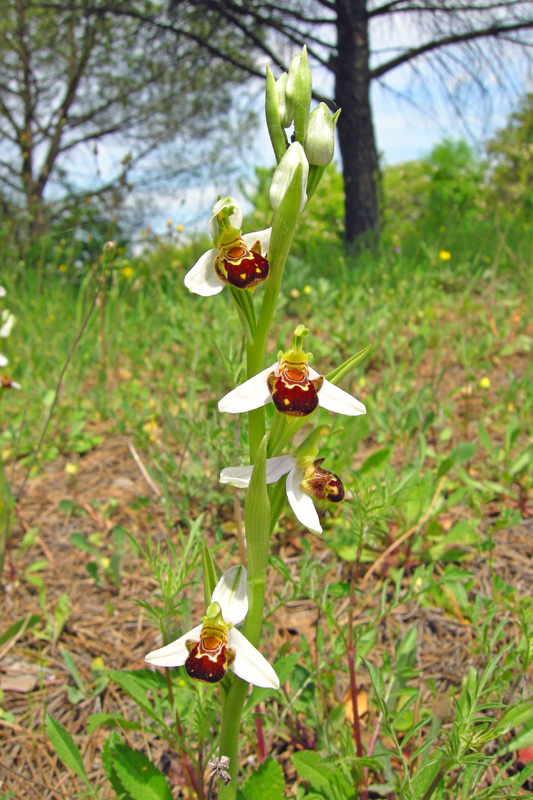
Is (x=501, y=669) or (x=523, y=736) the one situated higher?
(x=501, y=669)

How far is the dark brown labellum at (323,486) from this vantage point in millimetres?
902

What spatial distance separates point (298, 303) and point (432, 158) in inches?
937

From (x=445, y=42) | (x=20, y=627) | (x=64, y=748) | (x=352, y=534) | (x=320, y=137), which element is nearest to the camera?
(x=320, y=137)

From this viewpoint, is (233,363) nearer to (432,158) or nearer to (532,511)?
(532,511)

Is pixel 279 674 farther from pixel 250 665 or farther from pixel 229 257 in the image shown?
pixel 229 257

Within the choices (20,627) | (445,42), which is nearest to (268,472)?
(20,627)

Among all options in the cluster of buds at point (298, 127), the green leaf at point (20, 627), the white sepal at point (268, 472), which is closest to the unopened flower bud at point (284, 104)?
the cluster of buds at point (298, 127)

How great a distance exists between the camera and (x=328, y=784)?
3.27 ft

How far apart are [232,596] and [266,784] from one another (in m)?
0.34

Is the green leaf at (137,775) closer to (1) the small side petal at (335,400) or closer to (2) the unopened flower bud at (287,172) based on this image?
(1) the small side petal at (335,400)

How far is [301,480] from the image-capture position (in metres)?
0.92

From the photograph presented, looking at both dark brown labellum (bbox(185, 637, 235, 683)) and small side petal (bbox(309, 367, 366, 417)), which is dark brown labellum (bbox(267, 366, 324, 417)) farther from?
dark brown labellum (bbox(185, 637, 235, 683))

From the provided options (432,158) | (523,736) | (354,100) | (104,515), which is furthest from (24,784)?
(432,158)

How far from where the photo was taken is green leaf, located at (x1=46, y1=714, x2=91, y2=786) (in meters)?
1.04
